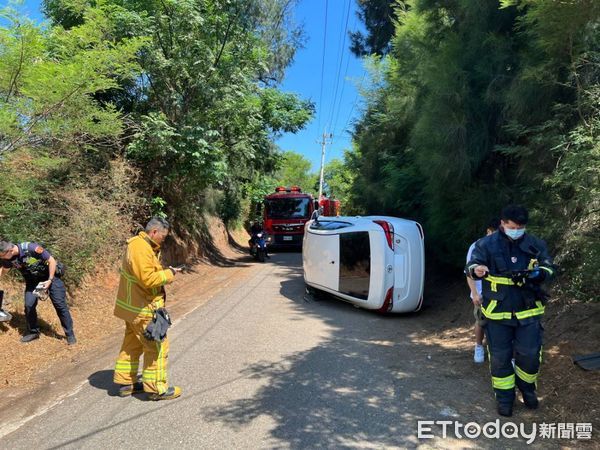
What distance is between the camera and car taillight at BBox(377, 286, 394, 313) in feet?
25.1

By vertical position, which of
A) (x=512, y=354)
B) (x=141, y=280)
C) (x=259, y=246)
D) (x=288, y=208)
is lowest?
(x=512, y=354)

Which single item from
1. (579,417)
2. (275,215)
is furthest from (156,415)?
(275,215)

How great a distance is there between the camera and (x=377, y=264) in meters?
7.62

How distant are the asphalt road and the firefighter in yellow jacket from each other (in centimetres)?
18

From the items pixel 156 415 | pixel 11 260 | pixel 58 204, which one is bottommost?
pixel 156 415

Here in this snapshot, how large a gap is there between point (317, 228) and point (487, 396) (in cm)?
563

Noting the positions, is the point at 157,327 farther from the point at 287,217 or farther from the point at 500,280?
the point at 287,217

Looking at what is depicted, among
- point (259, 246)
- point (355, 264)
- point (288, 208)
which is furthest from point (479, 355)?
point (288, 208)

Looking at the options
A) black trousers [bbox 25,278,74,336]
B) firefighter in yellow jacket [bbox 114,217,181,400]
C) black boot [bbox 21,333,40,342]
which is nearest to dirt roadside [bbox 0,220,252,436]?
black boot [bbox 21,333,40,342]

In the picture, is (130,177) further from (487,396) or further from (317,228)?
(487,396)

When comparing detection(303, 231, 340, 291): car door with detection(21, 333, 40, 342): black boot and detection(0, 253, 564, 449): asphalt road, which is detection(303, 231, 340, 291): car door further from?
detection(21, 333, 40, 342): black boot

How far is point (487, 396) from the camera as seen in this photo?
421cm

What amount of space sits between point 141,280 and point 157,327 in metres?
Answer: 0.46

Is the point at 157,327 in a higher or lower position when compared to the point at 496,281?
lower
